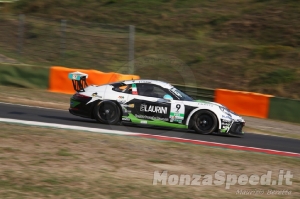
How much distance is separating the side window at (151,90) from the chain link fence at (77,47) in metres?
8.27

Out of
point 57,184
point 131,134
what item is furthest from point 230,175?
point 131,134

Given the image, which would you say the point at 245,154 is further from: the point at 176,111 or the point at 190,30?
the point at 190,30

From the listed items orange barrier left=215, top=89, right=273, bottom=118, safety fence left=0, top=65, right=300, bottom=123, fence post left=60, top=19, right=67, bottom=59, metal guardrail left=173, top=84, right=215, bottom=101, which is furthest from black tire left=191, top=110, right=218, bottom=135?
fence post left=60, top=19, right=67, bottom=59

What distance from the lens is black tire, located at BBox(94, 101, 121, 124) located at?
42.2ft

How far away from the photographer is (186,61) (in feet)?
79.1

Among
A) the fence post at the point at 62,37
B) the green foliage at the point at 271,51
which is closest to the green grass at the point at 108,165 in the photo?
the fence post at the point at 62,37

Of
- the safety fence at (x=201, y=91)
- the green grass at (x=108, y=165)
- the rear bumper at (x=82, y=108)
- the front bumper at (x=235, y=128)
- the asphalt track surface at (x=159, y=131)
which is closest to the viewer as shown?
the green grass at (x=108, y=165)

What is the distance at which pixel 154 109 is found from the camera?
12727 mm

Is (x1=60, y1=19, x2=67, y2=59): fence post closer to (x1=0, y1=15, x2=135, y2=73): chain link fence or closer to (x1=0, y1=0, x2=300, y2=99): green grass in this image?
(x1=0, y1=15, x2=135, y2=73): chain link fence

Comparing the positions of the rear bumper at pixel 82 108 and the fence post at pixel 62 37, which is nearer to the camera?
the rear bumper at pixel 82 108

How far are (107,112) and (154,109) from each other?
1.19 meters

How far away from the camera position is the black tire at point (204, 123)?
1287cm

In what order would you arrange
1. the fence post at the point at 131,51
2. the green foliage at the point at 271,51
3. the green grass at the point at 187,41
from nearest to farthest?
the fence post at the point at 131,51, the green grass at the point at 187,41, the green foliage at the point at 271,51

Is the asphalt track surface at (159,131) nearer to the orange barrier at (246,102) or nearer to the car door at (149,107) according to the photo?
the car door at (149,107)
